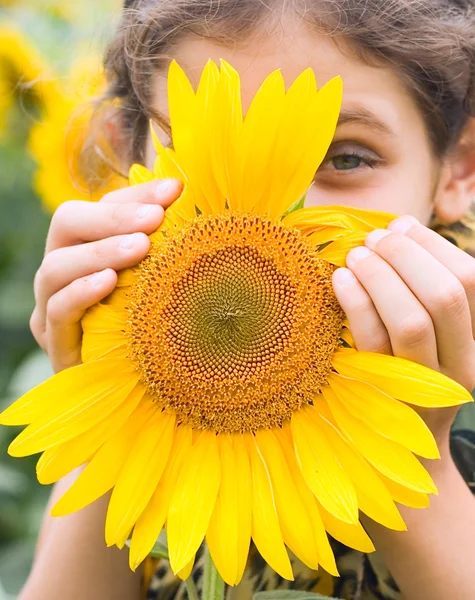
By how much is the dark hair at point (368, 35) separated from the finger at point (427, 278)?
34 cm

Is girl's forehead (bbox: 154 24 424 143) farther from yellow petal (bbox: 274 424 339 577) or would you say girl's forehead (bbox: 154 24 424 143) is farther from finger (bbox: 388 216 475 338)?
yellow petal (bbox: 274 424 339 577)

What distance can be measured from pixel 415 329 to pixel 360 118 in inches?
12.9

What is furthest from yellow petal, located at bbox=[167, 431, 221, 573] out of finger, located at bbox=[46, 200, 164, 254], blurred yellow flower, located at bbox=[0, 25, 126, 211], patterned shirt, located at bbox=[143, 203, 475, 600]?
blurred yellow flower, located at bbox=[0, 25, 126, 211]

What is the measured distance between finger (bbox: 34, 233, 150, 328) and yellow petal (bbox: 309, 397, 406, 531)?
24 cm

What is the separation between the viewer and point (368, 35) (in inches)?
34.6

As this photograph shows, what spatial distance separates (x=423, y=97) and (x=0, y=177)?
A: 1.41 meters

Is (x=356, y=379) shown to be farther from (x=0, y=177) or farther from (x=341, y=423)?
(x=0, y=177)

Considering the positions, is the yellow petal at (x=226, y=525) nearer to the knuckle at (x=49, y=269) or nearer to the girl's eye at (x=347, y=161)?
the knuckle at (x=49, y=269)

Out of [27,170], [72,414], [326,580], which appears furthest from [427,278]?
[27,170]

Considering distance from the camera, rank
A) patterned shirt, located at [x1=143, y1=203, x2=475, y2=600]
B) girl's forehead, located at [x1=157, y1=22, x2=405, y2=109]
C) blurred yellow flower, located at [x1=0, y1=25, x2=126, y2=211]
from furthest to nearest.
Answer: blurred yellow flower, located at [x1=0, y1=25, x2=126, y2=211] < patterned shirt, located at [x1=143, y1=203, x2=475, y2=600] < girl's forehead, located at [x1=157, y1=22, x2=405, y2=109]

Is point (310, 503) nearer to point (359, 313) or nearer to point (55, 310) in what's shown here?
point (359, 313)

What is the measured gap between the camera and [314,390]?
2.14ft

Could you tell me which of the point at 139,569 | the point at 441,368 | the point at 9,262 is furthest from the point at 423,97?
the point at 9,262

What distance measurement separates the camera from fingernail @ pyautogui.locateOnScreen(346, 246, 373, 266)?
0.62m
